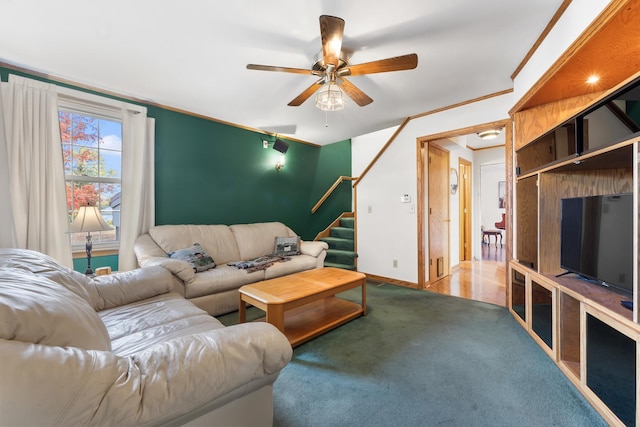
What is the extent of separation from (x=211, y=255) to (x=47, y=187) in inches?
66.8

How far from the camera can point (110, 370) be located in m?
0.75

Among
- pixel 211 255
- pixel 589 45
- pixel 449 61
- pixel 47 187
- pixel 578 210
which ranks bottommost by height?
pixel 211 255

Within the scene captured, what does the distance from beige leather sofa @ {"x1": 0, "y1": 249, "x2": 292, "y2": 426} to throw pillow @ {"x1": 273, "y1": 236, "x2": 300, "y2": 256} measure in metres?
2.55

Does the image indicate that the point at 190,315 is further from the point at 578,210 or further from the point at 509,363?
the point at 578,210

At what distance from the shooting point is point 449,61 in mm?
2422

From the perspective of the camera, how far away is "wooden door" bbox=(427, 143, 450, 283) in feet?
12.9

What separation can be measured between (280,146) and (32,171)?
9.82ft

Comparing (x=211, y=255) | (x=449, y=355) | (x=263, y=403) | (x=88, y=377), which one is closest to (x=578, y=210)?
(x=449, y=355)

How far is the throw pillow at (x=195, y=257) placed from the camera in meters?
2.92

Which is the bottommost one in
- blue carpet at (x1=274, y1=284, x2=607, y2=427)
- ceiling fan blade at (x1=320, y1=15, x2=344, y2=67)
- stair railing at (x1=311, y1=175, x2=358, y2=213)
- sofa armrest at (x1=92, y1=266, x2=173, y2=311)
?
blue carpet at (x1=274, y1=284, x2=607, y2=427)

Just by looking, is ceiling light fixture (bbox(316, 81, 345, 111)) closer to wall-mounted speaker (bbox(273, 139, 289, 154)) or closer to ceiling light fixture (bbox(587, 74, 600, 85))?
ceiling light fixture (bbox(587, 74, 600, 85))

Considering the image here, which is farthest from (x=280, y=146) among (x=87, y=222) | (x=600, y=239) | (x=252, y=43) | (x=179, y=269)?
(x=600, y=239)

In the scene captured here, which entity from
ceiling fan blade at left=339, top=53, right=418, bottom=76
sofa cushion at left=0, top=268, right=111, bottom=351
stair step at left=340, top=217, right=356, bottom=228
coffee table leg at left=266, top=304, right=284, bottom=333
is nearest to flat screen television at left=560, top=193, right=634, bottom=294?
ceiling fan blade at left=339, top=53, right=418, bottom=76

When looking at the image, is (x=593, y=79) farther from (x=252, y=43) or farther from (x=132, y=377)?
Result: (x=132, y=377)
